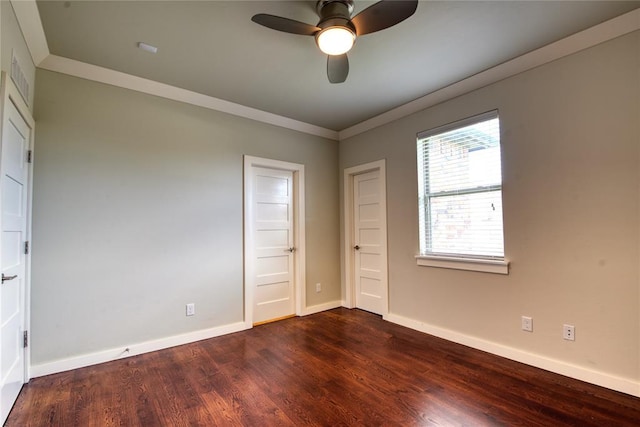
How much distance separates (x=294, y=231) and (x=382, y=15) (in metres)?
2.81

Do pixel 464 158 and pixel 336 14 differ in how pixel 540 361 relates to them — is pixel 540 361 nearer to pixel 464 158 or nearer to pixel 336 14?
pixel 464 158

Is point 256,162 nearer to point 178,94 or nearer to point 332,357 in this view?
point 178,94

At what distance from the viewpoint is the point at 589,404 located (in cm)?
199

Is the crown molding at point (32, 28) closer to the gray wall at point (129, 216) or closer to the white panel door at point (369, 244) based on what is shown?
the gray wall at point (129, 216)

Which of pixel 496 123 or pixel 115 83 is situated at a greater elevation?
pixel 115 83

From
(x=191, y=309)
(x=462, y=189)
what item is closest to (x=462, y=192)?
(x=462, y=189)

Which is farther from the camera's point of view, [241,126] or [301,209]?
[301,209]

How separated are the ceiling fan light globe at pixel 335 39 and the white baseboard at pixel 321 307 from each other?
3162 millimetres

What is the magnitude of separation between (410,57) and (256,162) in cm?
204

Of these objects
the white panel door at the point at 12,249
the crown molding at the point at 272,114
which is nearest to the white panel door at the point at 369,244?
the crown molding at the point at 272,114

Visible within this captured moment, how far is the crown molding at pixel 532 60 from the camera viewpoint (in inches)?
84.2

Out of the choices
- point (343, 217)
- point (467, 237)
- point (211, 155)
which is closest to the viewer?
point (467, 237)

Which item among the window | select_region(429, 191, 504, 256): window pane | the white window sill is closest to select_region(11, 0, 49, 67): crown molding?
the window

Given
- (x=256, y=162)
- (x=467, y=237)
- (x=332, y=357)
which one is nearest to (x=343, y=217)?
(x=256, y=162)
